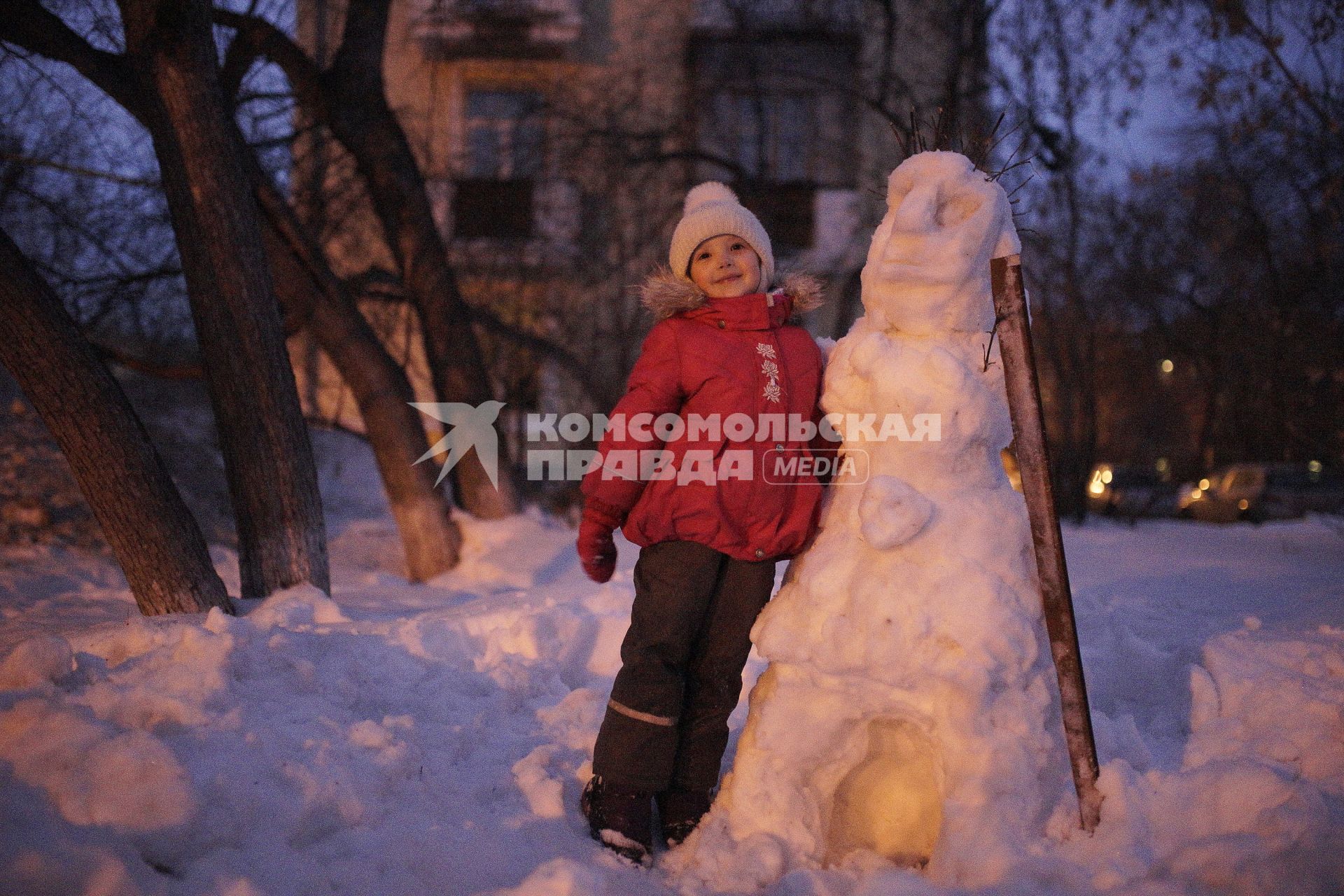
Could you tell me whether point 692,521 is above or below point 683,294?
below

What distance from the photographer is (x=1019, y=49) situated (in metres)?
11.0

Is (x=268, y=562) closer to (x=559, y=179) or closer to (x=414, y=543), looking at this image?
(x=414, y=543)

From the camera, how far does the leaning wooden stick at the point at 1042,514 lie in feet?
7.32

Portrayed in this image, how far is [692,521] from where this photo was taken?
99.0 inches

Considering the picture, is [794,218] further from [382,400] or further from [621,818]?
[621,818]

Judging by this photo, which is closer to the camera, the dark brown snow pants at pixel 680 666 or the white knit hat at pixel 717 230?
the dark brown snow pants at pixel 680 666

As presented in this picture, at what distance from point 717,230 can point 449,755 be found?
180cm

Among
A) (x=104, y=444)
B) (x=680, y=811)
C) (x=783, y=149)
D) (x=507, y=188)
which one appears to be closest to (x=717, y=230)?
(x=680, y=811)

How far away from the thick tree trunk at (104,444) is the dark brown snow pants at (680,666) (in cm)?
195

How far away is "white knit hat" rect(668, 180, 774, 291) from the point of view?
2.83m

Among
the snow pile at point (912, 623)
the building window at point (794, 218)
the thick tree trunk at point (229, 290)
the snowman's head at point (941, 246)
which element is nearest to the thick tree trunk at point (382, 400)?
the thick tree trunk at point (229, 290)

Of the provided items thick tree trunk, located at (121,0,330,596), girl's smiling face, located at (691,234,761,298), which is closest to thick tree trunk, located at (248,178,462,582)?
thick tree trunk, located at (121,0,330,596)

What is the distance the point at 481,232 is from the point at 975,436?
783 cm

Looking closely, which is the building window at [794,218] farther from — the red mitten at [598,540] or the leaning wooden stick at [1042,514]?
the leaning wooden stick at [1042,514]
